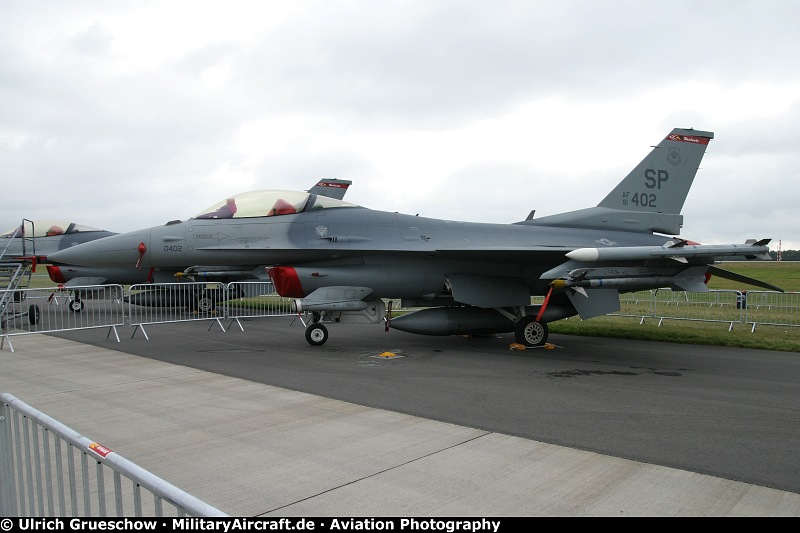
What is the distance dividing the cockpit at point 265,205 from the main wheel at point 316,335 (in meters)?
2.17

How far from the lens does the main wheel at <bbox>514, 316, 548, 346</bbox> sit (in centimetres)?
1027

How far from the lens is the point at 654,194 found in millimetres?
11680

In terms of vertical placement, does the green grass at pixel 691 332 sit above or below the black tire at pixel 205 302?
below

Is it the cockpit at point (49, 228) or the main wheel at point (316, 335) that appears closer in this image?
the main wheel at point (316, 335)

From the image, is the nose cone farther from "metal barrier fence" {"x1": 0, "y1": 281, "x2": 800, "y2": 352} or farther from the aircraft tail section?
the aircraft tail section

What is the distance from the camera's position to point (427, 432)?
15.6ft

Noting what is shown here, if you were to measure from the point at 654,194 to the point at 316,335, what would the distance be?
762 cm

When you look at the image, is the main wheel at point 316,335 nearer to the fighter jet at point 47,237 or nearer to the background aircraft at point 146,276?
the background aircraft at point 146,276


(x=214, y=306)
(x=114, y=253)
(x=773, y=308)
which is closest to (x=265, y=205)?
(x=114, y=253)

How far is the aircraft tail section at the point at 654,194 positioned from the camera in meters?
11.5

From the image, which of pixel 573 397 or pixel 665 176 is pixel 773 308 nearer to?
pixel 665 176

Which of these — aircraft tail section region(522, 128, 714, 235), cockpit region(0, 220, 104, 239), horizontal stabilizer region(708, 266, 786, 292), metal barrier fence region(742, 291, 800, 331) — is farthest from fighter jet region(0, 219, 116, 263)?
metal barrier fence region(742, 291, 800, 331)

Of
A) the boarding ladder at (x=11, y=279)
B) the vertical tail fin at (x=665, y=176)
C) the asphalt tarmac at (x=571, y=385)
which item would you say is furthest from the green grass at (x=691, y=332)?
the boarding ladder at (x=11, y=279)

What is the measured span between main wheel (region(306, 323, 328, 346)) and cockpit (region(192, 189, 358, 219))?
2170mm
